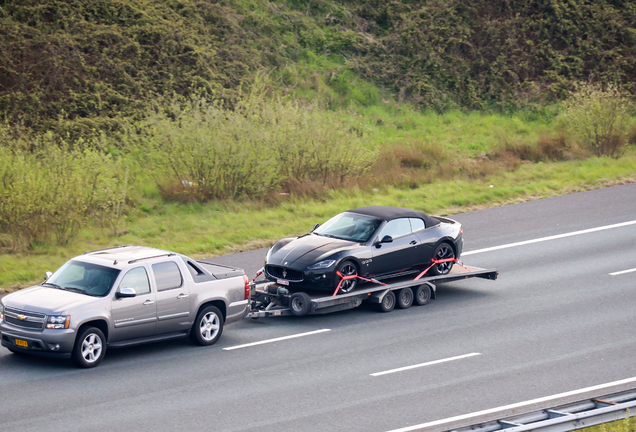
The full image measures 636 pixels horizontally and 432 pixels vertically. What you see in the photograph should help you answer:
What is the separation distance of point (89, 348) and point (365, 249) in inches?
209

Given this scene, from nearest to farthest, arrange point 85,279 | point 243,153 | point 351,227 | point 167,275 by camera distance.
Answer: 1. point 85,279
2. point 167,275
3. point 351,227
4. point 243,153

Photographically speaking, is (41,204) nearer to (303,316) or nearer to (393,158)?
(303,316)

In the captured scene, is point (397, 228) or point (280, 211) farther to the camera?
point (280, 211)

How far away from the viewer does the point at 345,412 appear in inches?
376

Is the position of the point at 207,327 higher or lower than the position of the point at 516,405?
higher

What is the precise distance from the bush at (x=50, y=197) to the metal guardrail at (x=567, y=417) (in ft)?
43.4

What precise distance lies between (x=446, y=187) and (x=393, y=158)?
133 inches

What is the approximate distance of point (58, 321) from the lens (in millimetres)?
10719

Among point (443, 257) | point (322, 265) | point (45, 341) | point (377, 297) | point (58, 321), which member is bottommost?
point (377, 297)

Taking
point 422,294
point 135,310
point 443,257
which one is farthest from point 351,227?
point 135,310

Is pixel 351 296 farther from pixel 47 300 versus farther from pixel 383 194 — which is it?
pixel 383 194

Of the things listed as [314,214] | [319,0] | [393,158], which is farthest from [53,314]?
[319,0]

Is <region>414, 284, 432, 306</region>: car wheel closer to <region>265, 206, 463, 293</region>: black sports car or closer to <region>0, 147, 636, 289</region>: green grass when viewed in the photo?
<region>265, 206, 463, 293</region>: black sports car

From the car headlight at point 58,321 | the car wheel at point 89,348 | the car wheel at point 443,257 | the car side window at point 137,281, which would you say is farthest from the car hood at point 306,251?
the car headlight at point 58,321
